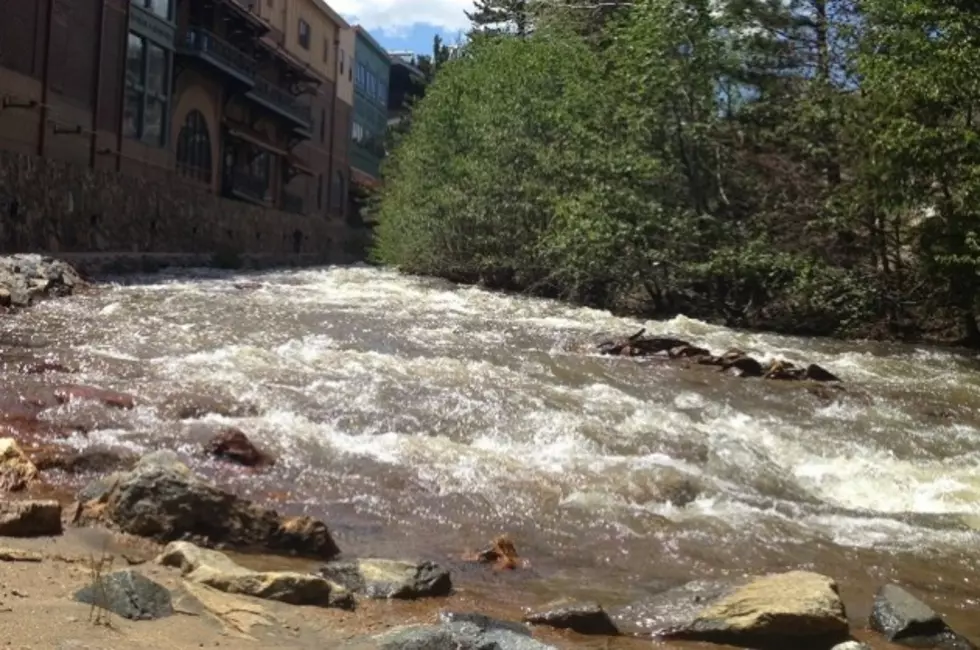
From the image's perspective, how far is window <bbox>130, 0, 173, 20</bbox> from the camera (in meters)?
32.5

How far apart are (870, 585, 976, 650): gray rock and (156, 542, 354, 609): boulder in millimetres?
2967

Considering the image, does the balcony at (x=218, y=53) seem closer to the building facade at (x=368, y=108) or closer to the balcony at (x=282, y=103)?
the balcony at (x=282, y=103)

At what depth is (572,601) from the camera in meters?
6.46

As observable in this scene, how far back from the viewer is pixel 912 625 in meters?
6.28

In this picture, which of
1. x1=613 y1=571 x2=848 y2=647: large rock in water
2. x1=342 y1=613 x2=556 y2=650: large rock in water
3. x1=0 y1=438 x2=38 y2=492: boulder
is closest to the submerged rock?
x1=0 y1=438 x2=38 y2=492: boulder

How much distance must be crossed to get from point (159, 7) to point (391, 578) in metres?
31.0

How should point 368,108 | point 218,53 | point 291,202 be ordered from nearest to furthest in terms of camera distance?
point 218,53 < point 291,202 < point 368,108

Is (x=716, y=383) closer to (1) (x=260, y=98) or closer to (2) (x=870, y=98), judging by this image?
(2) (x=870, y=98)

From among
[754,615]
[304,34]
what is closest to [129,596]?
[754,615]

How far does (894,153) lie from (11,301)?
1466cm

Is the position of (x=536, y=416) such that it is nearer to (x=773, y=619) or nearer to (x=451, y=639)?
(x=773, y=619)

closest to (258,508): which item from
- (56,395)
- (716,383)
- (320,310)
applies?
(56,395)

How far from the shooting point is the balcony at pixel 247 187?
137 ft

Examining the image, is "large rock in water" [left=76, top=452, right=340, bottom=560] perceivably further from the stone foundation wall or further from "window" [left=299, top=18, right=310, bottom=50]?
"window" [left=299, top=18, right=310, bottom=50]
